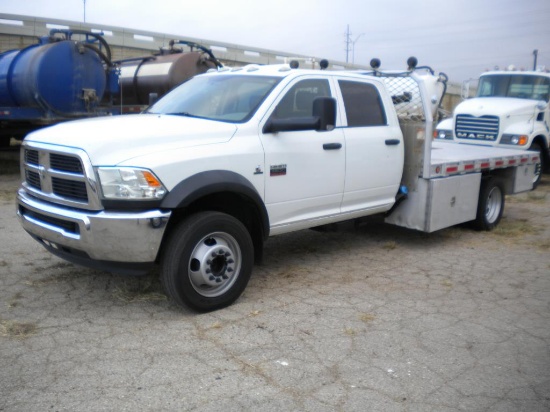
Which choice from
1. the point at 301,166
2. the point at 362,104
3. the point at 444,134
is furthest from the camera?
the point at 444,134

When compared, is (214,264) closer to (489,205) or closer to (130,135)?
(130,135)

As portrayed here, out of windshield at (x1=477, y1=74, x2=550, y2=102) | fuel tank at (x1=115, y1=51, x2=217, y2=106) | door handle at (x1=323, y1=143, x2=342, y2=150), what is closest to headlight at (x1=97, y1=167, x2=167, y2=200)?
door handle at (x1=323, y1=143, x2=342, y2=150)

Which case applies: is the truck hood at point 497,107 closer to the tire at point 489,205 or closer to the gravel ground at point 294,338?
the tire at point 489,205

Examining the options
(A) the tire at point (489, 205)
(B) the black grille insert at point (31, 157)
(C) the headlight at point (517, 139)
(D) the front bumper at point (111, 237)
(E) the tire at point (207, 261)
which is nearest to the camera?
(D) the front bumper at point (111, 237)

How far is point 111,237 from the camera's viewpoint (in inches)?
163

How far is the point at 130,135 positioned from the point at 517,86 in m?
11.3

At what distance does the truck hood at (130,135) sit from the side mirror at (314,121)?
39cm

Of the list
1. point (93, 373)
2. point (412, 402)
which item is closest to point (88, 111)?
point (93, 373)

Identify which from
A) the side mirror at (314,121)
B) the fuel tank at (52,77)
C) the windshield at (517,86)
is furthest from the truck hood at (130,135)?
the windshield at (517,86)

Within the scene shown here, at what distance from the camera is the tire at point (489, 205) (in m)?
7.74

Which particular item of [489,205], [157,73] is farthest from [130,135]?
[157,73]

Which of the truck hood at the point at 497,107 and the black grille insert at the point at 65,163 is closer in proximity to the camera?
the black grille insert at the point at 65,163

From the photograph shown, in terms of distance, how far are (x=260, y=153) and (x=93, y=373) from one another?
2281 millimetres

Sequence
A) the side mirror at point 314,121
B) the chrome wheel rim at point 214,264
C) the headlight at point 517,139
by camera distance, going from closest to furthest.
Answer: the chrome wheel rim at point 214,264 → the side mirror at point 314,121 → the headlight at point 517,139
